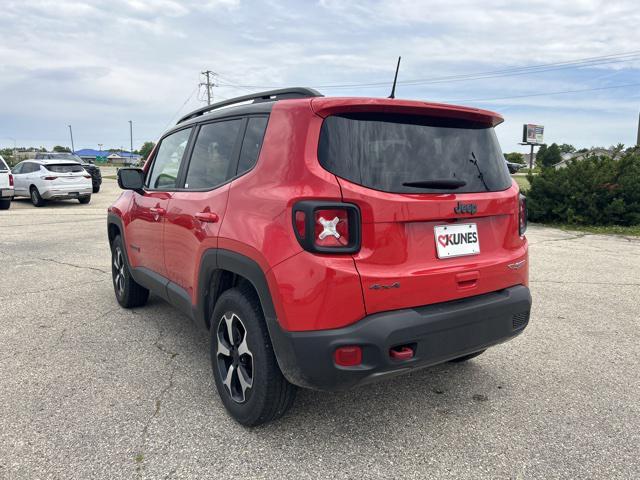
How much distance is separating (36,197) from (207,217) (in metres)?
16.2

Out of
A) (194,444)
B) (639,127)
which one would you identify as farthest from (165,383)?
(639,127)

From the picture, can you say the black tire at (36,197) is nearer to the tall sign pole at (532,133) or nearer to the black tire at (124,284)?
the black tire at (124,284)

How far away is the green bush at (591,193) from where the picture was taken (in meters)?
11.4

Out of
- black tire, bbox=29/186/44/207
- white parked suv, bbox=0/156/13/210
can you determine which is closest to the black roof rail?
white parked suv, bbox=0/156/13/210

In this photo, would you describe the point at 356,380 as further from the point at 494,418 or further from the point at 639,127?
the point at 639,127

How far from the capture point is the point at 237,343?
272cm

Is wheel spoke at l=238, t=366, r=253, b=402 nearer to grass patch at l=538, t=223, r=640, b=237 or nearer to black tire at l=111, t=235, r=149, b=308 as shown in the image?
black tire at l=111, t=235, r=149, b=308

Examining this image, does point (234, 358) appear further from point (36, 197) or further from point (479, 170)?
point (36, 197)

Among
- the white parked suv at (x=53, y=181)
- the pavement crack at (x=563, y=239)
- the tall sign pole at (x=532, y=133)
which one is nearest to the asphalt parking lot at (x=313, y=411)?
the pavement crack at (x=563, y=239)

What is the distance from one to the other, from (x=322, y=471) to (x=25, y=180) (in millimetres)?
17918

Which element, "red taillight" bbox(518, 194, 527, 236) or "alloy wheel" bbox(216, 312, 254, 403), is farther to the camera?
"red taillight" bbox(518, 194, 527, 236)

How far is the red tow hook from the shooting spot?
224 centimetres

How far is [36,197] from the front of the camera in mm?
16328

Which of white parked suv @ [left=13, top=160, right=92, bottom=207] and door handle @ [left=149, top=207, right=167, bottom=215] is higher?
door handle @ [left=149, top=207, right=167, bottom=215]
